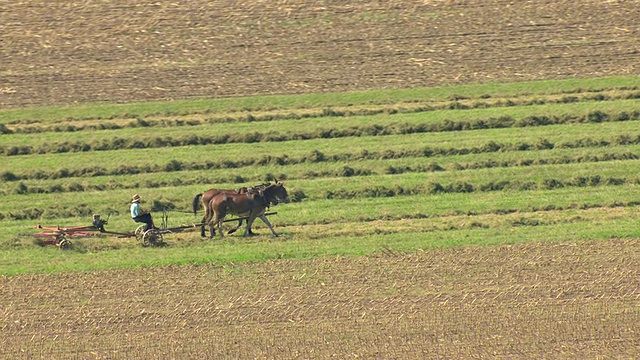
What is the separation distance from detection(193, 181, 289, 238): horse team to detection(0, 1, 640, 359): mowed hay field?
60cm

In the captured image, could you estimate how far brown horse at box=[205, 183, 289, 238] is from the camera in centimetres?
2770

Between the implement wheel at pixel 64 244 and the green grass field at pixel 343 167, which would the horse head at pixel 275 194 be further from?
the implement wheel at pixel 64 244

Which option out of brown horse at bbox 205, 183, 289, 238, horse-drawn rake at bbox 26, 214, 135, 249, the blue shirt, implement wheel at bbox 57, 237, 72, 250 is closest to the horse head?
brown horse at bbox 205, 183, 289, 238

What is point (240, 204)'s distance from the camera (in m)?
27.7

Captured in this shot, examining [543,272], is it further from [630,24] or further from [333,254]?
[630,24]

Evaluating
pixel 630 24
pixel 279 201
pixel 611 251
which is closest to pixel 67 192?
pixel 279 201

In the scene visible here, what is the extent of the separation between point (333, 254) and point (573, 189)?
29.0 ft

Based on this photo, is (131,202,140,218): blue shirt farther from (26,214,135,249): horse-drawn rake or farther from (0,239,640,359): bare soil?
(0,239,640,359): bare soil

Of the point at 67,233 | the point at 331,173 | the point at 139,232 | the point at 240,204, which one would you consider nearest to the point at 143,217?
the point at 139,232

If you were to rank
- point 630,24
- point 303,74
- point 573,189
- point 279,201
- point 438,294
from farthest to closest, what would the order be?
point 630,24 < point 303,74 < point 573,189 < point 279,201 < point 438,294

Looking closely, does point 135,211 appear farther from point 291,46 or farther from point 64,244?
point 291,46

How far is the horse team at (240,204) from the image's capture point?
90.9 feet

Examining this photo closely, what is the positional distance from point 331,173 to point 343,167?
1.31ft

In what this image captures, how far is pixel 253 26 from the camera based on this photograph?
45.0 meters
